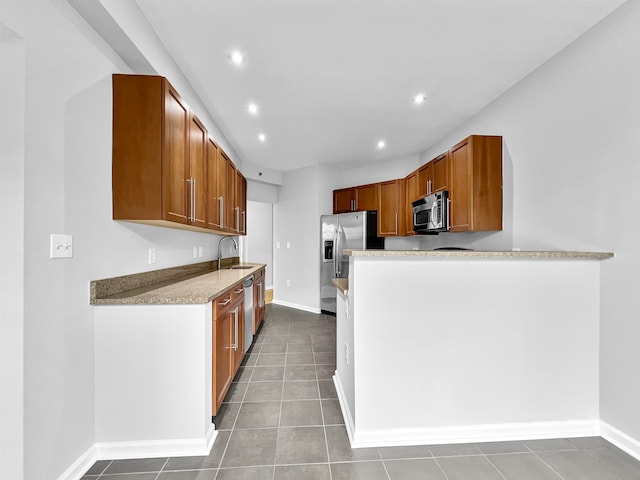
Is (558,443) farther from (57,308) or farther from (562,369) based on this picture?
(57,308)

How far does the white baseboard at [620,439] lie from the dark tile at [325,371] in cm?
186

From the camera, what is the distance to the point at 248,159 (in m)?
4.93

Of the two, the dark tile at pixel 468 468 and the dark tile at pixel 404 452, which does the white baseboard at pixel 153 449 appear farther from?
the dark tile at pixel 468 468

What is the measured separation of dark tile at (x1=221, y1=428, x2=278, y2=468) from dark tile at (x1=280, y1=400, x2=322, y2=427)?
127mm

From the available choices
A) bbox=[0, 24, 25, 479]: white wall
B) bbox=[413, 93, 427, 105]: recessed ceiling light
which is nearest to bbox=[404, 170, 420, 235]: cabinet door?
bbox=[413, 93, 427, 105]: recessed ceiling light

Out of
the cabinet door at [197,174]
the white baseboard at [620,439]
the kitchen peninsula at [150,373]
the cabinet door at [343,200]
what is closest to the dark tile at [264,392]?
the kitchen peninsula at [150,373]

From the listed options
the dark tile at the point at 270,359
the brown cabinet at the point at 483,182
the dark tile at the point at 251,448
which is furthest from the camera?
the dark tile at the point at 270,359

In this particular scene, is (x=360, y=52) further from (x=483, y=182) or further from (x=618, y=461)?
(x=618, y=461)

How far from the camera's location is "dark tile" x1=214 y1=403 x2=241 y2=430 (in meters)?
1.91

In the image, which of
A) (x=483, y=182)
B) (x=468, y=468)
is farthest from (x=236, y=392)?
(x=483, y=182)

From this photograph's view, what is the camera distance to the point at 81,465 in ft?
4.89

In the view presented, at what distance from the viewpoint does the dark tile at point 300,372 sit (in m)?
2.57

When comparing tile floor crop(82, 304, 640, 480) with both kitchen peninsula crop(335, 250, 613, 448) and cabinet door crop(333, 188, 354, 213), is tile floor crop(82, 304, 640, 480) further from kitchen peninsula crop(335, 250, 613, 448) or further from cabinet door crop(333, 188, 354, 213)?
cabinet door crop(333, 188, 354, 213)

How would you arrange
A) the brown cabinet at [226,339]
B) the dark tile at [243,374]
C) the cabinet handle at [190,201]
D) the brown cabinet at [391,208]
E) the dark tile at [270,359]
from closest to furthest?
the brown cabinet at [226,339] < the cabinet handle at [190,201] < the dark tile at [243,374] < the dark tile at [270,359] < the brown cabinet at [391,208]
